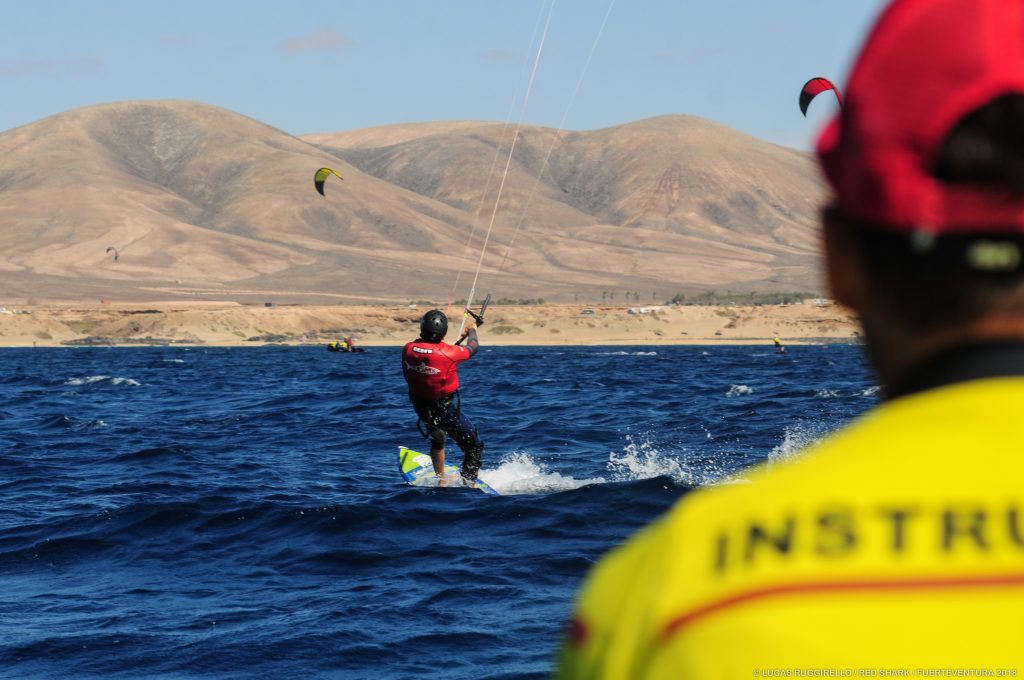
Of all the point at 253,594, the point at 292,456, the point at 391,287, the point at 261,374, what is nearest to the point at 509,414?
the point at 292,456

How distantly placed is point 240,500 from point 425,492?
2083 mm

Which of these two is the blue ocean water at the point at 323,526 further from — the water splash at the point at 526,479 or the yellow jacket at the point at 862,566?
the yellow jacket at the point at 862,566

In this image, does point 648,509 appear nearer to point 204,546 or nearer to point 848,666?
point 204,546

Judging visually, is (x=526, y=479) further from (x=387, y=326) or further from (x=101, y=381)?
(x=387, y=326)

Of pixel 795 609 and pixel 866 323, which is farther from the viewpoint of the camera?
pixel 866 323

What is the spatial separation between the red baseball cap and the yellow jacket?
168mm

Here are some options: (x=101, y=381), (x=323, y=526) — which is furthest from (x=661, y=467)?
(x=101, y=381)

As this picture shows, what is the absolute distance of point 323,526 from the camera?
1247 centimetres

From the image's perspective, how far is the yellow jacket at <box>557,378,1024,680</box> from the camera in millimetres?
1104

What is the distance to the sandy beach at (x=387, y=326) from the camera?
90625mm

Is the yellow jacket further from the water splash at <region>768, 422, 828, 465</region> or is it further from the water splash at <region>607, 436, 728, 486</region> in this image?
the water splash at <region>768, 422, 828, 465</region>

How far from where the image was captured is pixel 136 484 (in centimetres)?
1555

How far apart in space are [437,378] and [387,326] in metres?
84.2

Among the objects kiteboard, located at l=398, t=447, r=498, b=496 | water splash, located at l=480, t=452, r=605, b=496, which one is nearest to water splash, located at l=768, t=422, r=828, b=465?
water splash, located at l=480, t=452, r=605, b=496
